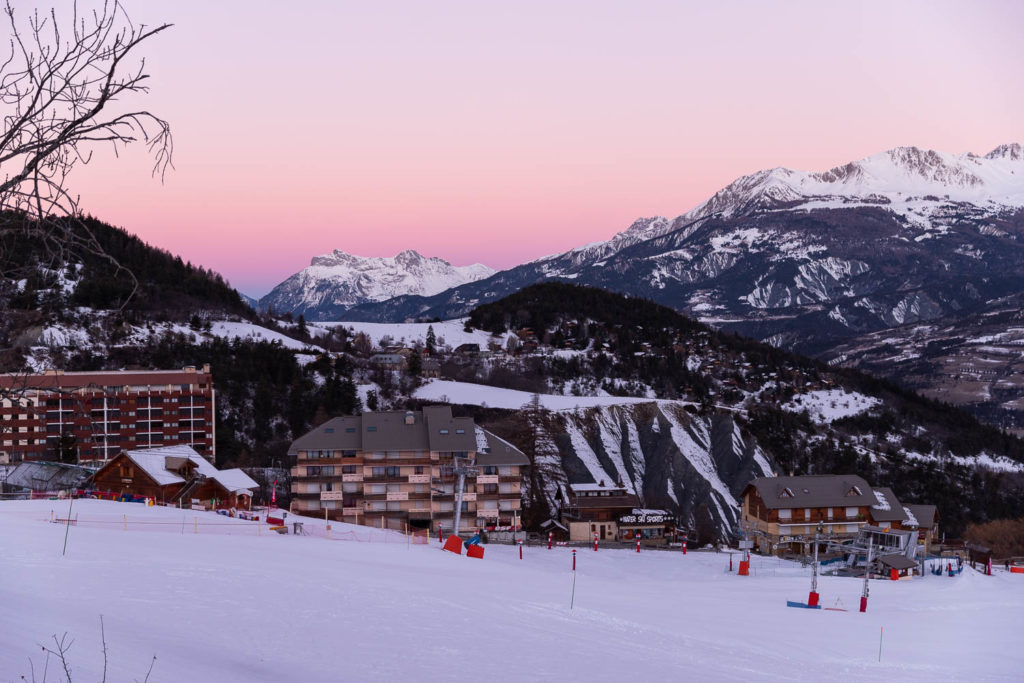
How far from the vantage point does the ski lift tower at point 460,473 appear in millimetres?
49188

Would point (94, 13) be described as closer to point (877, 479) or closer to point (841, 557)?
point (841, 557)

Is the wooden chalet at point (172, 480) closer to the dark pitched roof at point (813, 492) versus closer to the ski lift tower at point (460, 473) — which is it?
the ski lift tower at point (460, 473)

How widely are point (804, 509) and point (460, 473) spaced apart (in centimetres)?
2516

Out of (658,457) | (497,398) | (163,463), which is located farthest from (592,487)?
(497,398)

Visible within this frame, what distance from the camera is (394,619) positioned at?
693 inches

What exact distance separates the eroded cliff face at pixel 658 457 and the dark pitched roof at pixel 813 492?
12.4 metres

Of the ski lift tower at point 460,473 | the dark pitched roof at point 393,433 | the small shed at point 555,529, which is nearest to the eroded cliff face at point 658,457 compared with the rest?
the small shed at point 555,529

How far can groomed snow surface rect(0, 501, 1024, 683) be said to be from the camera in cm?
1358

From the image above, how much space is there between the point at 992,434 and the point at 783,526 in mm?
84355

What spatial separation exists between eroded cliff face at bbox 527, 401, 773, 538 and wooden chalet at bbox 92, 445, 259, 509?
30.1 metres

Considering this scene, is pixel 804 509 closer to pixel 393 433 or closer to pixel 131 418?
pixel 393 433

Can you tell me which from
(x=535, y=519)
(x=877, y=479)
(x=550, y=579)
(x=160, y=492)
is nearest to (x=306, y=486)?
(x=160, y=492)

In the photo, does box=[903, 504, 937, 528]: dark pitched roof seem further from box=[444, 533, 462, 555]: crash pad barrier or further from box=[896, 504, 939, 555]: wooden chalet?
box=[444, 533, 462, 555]: crash pad barrier

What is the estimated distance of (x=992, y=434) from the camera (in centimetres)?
12556
